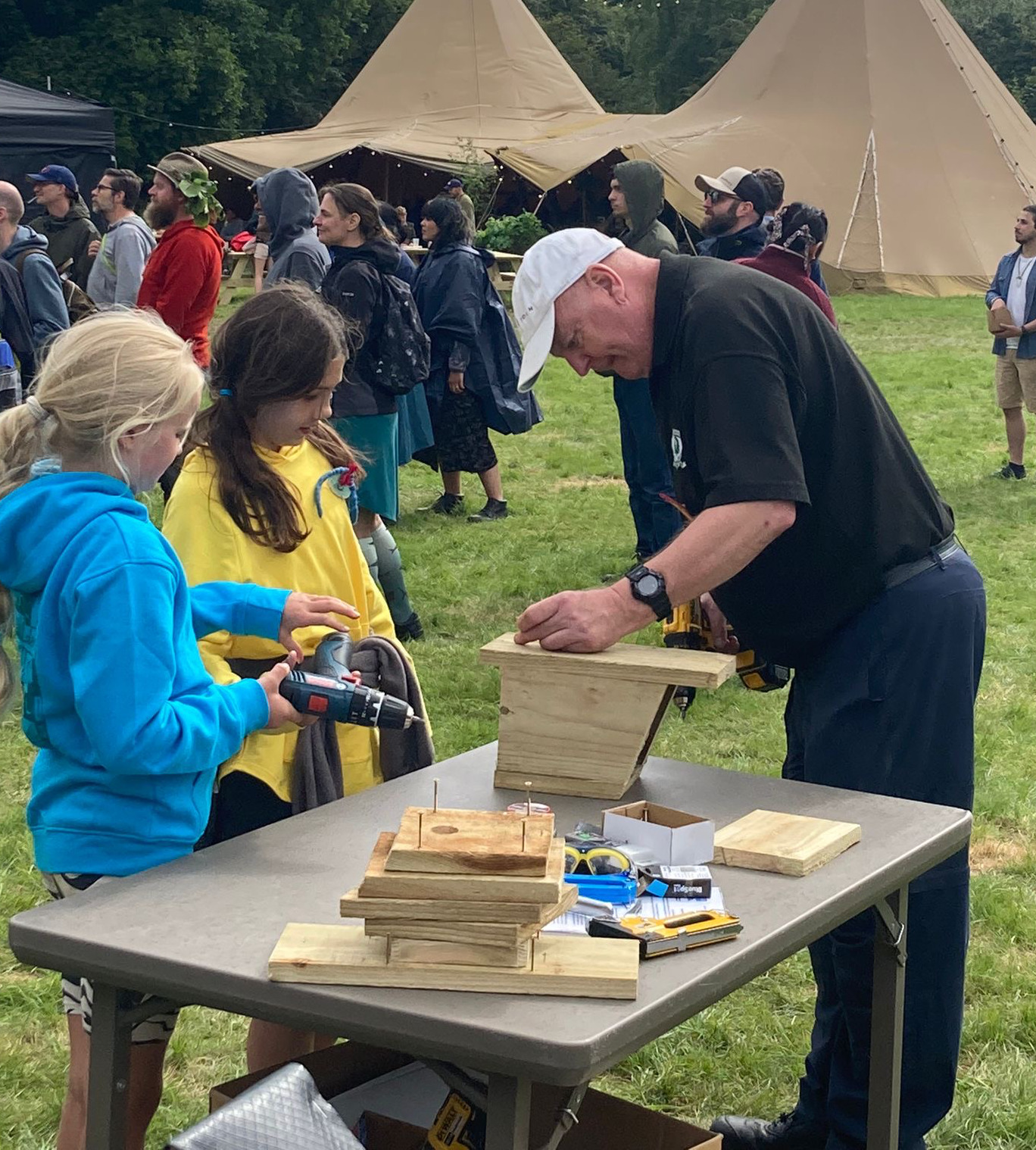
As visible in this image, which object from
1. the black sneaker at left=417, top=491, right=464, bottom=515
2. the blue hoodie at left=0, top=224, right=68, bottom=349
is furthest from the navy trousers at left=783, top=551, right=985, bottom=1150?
the black sneaker at left=417, top=491, right=464, bottom=515

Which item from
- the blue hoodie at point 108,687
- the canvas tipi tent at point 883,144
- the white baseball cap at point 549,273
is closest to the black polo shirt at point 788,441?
the white baseball cap at point 549,273

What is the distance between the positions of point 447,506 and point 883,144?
63.1ft

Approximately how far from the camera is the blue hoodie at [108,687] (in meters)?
2.22

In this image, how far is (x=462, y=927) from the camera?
187 centimetres

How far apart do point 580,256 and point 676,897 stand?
127cm

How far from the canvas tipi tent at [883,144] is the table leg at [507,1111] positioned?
24.5 metres

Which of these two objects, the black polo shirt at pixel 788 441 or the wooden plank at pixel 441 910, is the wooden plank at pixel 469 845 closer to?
the wooden plank at pixel 441 910

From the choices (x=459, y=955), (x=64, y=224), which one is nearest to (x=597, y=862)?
(x=459, y=955)

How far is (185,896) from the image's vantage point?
2.20 metres

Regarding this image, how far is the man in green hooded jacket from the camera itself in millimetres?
7383

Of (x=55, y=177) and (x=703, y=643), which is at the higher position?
(x=55, y=177)

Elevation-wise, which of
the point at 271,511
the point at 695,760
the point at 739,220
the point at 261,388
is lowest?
the point at 695,760

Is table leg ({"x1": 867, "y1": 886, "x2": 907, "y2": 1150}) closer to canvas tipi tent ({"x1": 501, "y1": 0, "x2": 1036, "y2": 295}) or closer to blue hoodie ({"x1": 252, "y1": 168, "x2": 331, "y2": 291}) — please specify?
blue hoodie ({"x1": 252, "y1": 168, "x2": 331, "y2": 291})

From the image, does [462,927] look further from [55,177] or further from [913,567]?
[55,177]
